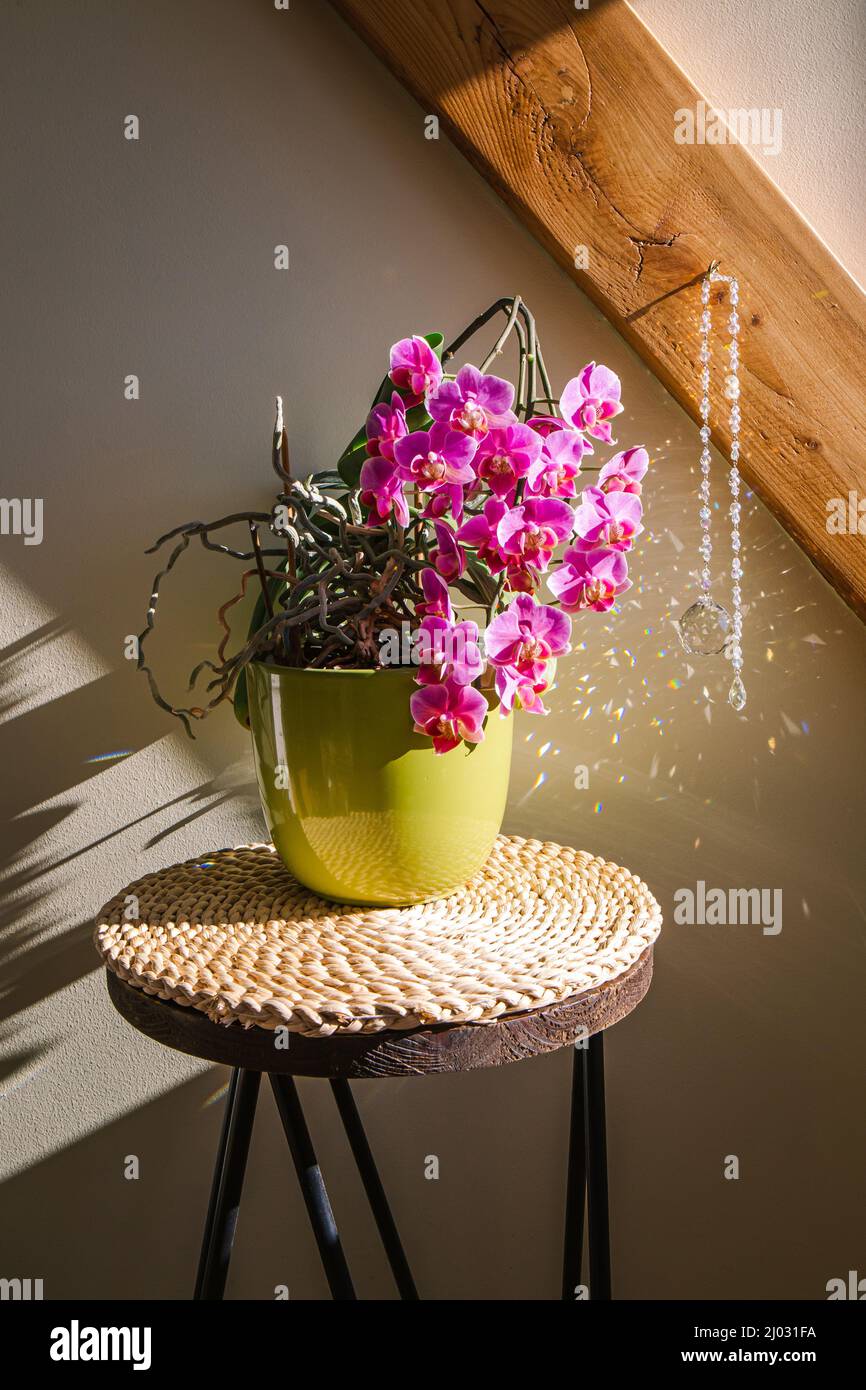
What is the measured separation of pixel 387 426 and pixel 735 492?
0.52 m

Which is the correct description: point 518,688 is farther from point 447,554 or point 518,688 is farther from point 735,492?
point 735,492

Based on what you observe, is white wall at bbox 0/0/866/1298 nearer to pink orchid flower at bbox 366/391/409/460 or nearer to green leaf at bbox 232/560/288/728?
green leaf at bbox 232/560/288/728

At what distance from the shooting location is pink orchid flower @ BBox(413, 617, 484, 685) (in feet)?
2.42

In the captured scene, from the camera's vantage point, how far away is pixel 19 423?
1082 millimetres

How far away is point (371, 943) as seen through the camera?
82 cm

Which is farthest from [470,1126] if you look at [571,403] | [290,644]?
[571,403]

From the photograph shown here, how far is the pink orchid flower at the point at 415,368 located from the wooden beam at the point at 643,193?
0.38 meters

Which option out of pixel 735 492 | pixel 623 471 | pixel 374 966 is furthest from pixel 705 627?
pixel 374 966

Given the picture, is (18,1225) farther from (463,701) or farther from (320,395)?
(320,395)

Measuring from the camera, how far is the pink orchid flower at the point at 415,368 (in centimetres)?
75

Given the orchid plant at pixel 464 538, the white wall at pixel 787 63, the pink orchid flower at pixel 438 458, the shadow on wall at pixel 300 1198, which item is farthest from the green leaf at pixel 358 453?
the shadow on wall at pixel 300 1198

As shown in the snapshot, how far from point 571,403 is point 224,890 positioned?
0.56 meters

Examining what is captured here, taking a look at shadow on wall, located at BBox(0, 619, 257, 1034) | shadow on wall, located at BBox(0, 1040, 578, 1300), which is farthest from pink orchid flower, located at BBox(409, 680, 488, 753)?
shadow on wall, located at BBox(0, 1040, 578, 1300)
